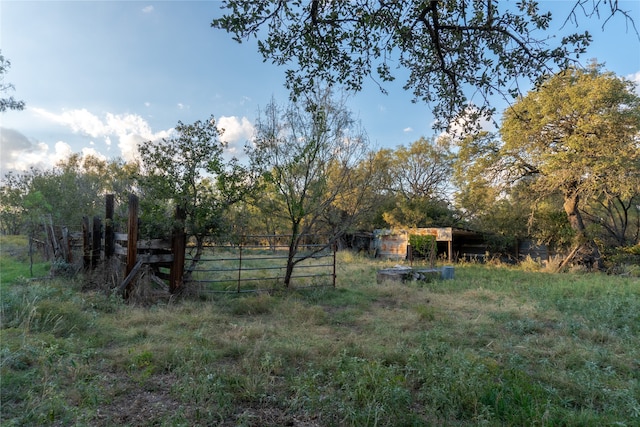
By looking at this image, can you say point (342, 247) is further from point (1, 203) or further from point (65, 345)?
point (1, 203)

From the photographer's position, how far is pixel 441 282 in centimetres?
1147

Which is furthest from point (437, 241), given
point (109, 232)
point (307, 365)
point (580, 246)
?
point (307, 365)

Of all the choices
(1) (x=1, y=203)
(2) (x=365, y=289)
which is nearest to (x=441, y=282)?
(2) (x=365, y=289)

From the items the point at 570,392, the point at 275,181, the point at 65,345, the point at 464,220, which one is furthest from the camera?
the point at 464,220

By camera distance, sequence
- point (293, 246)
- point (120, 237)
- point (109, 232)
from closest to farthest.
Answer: point (120, 237) < point (109, 232) < point (293, 246)

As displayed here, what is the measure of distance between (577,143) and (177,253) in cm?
1543

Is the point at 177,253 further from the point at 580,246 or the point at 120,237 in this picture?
the point at 580,246

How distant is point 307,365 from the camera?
12.8 feet

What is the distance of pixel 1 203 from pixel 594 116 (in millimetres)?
36760

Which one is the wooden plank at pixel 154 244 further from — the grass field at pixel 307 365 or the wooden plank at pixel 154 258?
the grass field at pixel 307 365

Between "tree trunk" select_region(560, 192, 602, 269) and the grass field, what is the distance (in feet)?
35.7

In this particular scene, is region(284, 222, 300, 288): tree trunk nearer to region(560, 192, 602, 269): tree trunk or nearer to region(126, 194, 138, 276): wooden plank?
region(126, 194, 138, 276): wooden plank

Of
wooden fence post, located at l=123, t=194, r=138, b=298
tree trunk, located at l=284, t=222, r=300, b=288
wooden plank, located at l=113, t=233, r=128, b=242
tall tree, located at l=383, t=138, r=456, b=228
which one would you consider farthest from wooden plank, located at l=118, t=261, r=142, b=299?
tall tree, located at l=383, t=138, r=456, b=228

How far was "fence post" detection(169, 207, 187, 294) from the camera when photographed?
24.6ft
